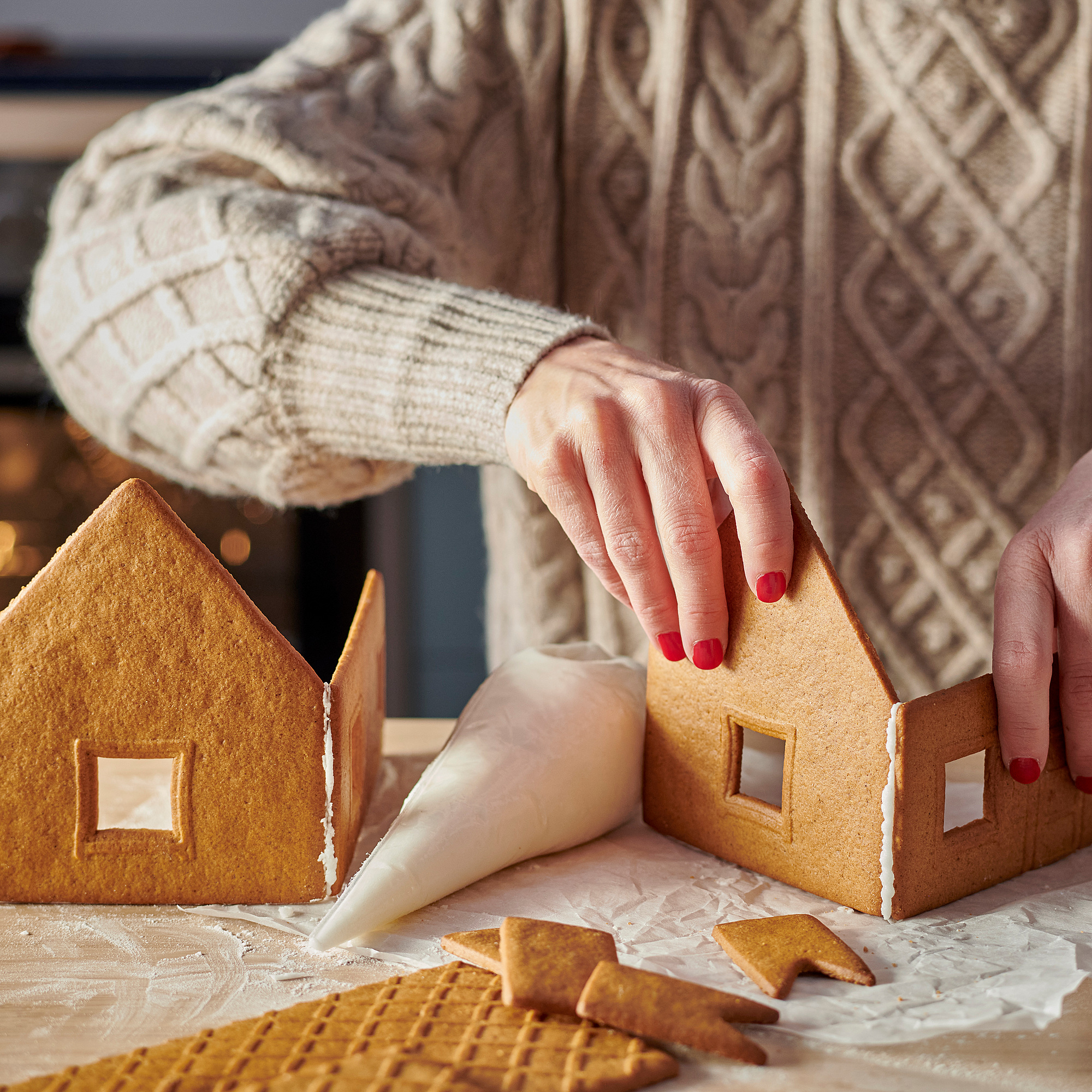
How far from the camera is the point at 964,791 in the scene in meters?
0.80

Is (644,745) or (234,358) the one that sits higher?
(234,358)

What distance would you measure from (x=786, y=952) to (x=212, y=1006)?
1.06ft

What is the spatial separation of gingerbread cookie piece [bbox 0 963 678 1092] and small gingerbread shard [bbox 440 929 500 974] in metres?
0.02

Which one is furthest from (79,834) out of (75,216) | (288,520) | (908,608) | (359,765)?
(288,520)

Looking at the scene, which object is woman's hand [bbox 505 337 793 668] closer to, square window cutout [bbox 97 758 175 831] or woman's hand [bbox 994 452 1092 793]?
woman's hand [bbox 994 452 1092 793]

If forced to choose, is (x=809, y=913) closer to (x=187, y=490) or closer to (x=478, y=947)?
(x=478, y=947)

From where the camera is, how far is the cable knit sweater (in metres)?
1.02

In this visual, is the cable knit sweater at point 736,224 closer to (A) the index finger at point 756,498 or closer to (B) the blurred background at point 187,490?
(A) the index finger at point 756,498

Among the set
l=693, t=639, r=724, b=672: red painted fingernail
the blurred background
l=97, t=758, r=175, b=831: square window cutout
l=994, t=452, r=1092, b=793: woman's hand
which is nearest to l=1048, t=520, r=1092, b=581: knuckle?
l=994, t=452, r=1092, b=793: woman's hand

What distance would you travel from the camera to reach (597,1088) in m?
0.46

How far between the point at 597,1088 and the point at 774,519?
0.33 meters

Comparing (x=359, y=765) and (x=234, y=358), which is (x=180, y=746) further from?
(x=234, y=358)

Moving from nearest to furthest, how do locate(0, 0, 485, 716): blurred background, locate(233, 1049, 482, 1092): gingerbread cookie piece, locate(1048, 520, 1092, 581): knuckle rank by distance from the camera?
locate(233, 1049, 482, 1092): gingerbread cookie piece, locate(1048, 520, 1092, 581): knuckle, locate(0, 0, 485, 716): blurred background

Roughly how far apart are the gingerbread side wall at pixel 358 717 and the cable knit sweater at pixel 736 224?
26 cm
